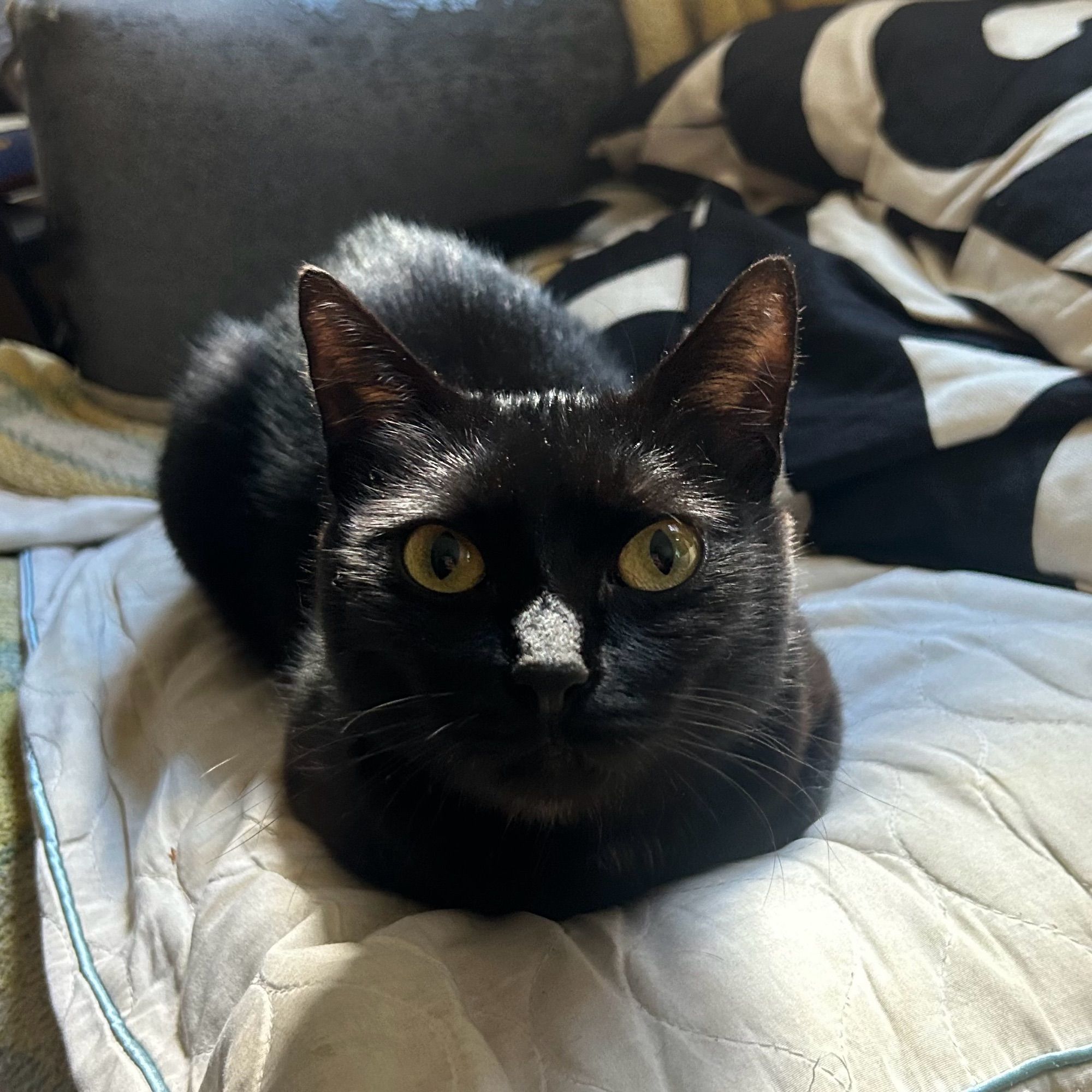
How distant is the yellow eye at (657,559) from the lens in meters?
0.56

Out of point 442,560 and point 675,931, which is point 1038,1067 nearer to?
point 675,931

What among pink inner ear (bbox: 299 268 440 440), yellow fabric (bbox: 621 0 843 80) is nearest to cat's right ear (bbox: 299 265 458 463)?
pink inner ear (bbox: 299 268 440 440)

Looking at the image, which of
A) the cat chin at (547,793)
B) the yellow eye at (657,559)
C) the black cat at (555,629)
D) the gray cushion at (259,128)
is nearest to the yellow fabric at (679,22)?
the gray cushion at (259,128)

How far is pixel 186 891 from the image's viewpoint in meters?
0.74

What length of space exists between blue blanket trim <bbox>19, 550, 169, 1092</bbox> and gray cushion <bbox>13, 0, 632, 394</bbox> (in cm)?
65

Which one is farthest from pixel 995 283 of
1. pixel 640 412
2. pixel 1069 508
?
pixel 640 412

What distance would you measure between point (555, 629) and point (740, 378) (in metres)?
0.23

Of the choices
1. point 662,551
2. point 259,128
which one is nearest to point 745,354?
point 662,551

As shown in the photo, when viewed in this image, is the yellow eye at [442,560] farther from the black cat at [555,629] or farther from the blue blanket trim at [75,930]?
the blue blanket trim at [75,930]

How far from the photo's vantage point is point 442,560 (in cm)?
57

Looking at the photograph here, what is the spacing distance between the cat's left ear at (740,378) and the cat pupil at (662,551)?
9 centimetres

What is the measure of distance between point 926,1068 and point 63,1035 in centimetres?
58

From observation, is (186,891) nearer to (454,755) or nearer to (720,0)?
(454,755)

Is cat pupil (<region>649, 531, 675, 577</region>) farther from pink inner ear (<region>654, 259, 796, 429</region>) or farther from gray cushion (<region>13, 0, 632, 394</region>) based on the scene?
gray cushion (<region>13, 0, 632, 394</region>)
